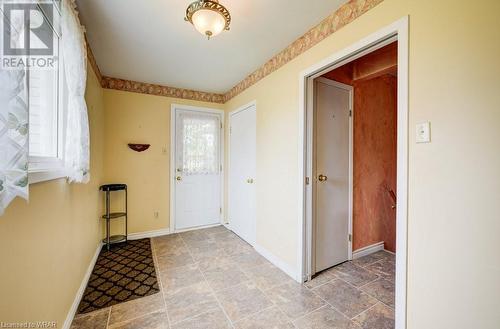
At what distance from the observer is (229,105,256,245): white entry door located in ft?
10.2


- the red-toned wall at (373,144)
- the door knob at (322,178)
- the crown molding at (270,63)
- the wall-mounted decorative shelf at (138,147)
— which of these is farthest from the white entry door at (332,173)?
the wall-mounted decorative shelf at (138,147)

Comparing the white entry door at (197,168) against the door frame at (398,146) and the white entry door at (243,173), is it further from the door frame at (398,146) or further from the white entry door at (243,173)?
the door frame at (398,146)

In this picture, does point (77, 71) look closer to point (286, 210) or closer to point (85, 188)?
point (85, 188)

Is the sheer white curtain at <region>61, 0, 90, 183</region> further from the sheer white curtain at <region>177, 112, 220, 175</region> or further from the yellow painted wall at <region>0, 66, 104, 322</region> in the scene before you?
the sheer white curtain at <region>177, 112, 220, 175</region>

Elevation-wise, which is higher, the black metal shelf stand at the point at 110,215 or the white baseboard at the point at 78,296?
the black metal shelf stand at the point at 110,215

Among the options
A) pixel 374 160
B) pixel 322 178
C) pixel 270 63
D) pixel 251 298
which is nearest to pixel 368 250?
pixel 374 160

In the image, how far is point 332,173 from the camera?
244 cm

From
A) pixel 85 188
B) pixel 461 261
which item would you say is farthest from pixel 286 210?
pixel 85 188

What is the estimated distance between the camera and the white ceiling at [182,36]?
5.60 ft

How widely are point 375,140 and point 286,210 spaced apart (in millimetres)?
1611

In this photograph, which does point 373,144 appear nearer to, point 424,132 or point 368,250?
point 368,250

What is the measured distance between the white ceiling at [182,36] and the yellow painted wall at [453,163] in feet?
2.48

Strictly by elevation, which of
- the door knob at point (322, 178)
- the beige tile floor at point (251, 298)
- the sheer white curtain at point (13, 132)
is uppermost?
the sheer white curtain at point (13, 132)

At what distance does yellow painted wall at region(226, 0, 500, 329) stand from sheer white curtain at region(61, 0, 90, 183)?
7.15 ft
